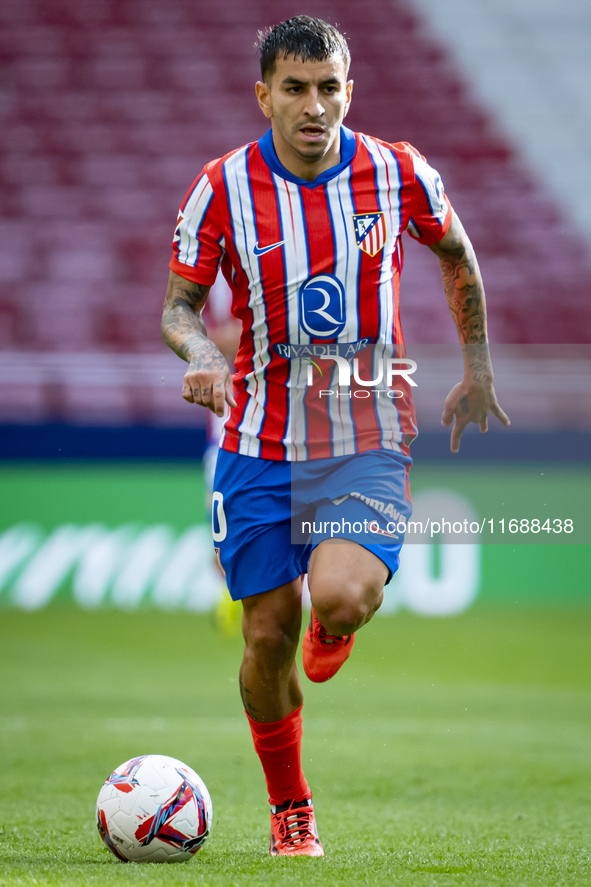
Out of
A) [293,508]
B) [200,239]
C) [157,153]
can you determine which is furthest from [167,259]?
[293,508]

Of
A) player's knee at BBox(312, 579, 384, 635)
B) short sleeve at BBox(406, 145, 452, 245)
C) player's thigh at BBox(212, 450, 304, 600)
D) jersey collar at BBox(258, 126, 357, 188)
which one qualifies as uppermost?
jersey collar at BBox(258, 126, 357, 188)

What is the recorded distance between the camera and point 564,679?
6.46 meters

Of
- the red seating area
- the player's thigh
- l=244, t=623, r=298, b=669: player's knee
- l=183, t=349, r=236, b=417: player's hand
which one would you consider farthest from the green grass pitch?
the red seating area

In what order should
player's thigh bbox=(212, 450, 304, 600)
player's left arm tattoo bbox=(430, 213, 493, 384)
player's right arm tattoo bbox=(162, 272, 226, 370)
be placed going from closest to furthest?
player's right arm tattoo bbox=(162, 272, 226, 370), player's thigh bbox=(212, 450, 304, 600), player's left arm tattoo bbox=(430, 213, 493, 384)

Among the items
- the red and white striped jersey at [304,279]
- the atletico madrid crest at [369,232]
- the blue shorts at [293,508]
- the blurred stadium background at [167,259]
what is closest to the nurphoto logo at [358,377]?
the red and white striped jersey at [304,279]

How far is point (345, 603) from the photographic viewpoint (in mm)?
2514

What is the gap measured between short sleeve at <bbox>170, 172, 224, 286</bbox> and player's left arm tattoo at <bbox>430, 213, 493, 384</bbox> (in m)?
0.60

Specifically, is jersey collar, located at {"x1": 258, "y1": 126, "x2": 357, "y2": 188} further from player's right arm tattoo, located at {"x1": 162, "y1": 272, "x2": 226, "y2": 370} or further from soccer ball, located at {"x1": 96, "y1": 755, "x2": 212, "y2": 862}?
soccer ball, located at {"x1": 96, "y1": 755, "x2": 212, "y2": 862}

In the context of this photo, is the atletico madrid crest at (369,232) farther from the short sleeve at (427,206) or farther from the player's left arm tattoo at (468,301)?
the player's left arm tattoo at (468,301)

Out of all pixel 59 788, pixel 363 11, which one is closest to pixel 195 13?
pixel 363 11

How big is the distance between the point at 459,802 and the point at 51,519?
14.4 feet

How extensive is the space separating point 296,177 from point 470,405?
75cm

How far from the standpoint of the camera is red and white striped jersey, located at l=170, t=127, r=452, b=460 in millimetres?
2691

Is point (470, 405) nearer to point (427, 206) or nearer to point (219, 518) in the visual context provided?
point (427, 206)
